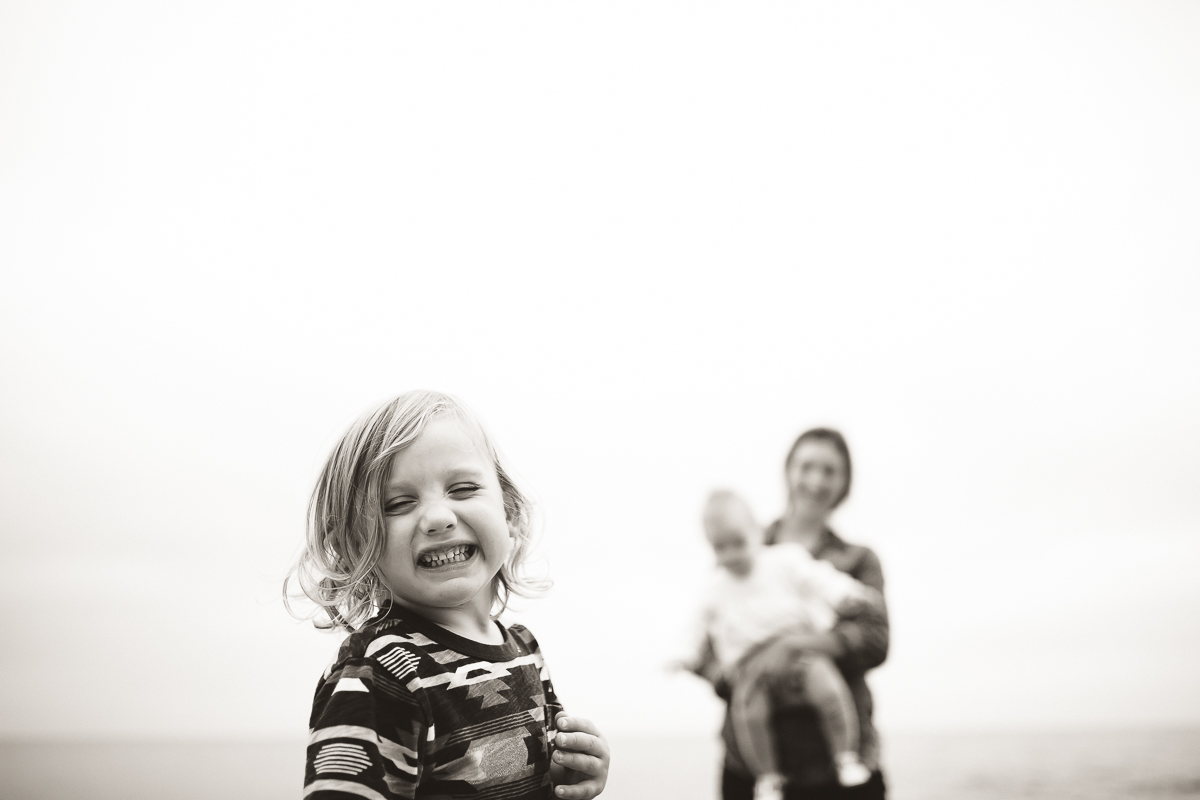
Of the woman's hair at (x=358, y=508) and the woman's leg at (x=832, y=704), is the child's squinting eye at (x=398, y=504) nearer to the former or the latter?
the woman's hair at (x=358, y=508)

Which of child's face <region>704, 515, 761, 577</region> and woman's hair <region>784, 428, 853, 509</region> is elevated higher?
woman's hair <region>784, 428, 853, 509</region>

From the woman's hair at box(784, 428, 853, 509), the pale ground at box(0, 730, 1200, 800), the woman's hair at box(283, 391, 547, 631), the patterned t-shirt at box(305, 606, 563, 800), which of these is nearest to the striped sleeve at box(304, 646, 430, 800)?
the patterned t-shirt at box(305, 606, 563, 800)

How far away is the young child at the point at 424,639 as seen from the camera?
0.54 metres

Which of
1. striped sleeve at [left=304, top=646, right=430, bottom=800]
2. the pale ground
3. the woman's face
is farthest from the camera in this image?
the pale ground

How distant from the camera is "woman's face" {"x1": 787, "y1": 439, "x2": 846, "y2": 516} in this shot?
1.51 meters

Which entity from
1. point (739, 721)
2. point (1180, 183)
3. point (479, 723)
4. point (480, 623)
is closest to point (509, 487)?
point (480, 623)

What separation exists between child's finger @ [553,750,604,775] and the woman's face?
94cm

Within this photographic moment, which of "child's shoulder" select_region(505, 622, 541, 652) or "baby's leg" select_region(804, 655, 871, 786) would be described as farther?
"baby's leg" select_region(804, 655, 871, 786)

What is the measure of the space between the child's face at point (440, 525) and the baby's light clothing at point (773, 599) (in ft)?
2.88

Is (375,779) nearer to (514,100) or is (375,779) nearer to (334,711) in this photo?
(334,711)

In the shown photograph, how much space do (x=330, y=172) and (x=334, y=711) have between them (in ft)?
5.26

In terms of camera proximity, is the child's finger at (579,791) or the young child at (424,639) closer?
the young child at (424,639)

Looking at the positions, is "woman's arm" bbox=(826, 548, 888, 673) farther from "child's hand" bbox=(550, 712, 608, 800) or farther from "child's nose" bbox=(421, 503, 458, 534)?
"child's nose" bbox=(421, 503, 458, 534)

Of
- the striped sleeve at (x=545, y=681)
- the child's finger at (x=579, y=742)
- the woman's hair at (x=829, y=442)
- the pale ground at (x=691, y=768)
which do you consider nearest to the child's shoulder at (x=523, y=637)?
the striped sleeve at (x=545, y=681)
